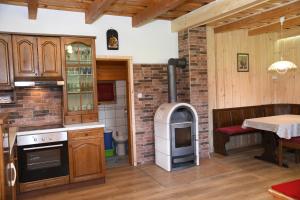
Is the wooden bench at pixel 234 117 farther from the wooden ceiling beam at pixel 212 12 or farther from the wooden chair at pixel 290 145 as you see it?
the wooden ceiling beam at pixel 212 12

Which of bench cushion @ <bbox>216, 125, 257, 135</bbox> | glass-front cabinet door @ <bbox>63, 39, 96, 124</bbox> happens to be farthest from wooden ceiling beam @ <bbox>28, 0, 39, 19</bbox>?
bench cushion @ <bbox>216, 125, 257, 135</bbox>

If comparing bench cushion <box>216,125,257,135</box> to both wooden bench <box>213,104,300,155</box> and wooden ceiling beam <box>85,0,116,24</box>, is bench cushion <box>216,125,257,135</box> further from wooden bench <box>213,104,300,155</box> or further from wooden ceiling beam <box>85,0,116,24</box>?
wooden ceiling beam <box>85,0,116,24</box>

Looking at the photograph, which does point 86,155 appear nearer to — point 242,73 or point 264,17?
point 264,17

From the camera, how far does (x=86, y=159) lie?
374 centimetres

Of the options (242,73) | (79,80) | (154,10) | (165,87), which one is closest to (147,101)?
(165,87)

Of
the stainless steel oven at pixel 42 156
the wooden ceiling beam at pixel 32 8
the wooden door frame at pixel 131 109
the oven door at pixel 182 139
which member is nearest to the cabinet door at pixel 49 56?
the wooden ceiling beam at pixel 32 8

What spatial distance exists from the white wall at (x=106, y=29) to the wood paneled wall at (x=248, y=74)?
3.32 feet

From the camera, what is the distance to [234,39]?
558 cm

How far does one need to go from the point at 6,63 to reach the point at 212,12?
301 centimetres

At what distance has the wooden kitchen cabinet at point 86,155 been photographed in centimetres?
366

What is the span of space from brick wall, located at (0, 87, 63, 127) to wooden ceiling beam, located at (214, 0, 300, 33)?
3.26 meters

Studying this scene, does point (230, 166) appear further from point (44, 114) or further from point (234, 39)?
point (44, 114)

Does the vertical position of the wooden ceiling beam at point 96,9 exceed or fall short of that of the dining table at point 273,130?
it exceeds it

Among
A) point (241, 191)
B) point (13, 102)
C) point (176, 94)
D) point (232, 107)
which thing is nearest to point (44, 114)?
point (13, 102)
